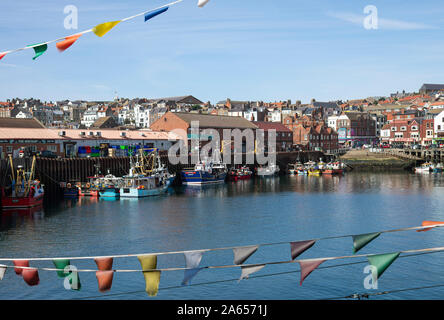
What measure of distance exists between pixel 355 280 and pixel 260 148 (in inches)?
2976

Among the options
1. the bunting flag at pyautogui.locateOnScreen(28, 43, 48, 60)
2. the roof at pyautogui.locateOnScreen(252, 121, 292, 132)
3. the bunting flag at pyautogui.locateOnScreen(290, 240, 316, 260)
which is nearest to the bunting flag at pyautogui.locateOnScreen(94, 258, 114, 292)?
the bunting flag at pyautogui.locateOnScreen(290, 240, 316, 260)

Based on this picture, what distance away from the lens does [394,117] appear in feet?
433

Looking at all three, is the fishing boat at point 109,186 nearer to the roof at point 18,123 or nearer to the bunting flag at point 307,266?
the roof at point 18,123

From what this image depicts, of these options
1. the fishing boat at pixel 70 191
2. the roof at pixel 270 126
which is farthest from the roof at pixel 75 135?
the roof at pixel 270 126

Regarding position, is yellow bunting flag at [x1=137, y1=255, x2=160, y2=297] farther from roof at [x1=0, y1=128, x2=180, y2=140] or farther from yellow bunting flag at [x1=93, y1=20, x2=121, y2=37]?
roof at [x1=0, y1=128, x2=180, y2=140]

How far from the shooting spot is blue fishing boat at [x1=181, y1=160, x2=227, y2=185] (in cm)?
6650

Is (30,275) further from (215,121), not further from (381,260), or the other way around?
(215,121)

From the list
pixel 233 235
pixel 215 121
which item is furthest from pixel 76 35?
pixel 215 121

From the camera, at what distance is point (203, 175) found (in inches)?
2628

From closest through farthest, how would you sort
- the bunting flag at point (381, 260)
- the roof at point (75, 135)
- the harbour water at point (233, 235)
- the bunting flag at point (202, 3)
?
the bunting flag at point (202, 3) < the bunting flag at point (381, 260) < the harbour water at point (233, 235) < the roof at point (75, 135)

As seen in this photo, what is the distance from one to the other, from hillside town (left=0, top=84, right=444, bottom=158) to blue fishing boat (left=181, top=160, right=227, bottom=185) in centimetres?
1003

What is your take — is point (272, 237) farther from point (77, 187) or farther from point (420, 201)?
point (77, 187)

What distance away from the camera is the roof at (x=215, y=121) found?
275ft

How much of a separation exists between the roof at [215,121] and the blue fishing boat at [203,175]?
14.7m
